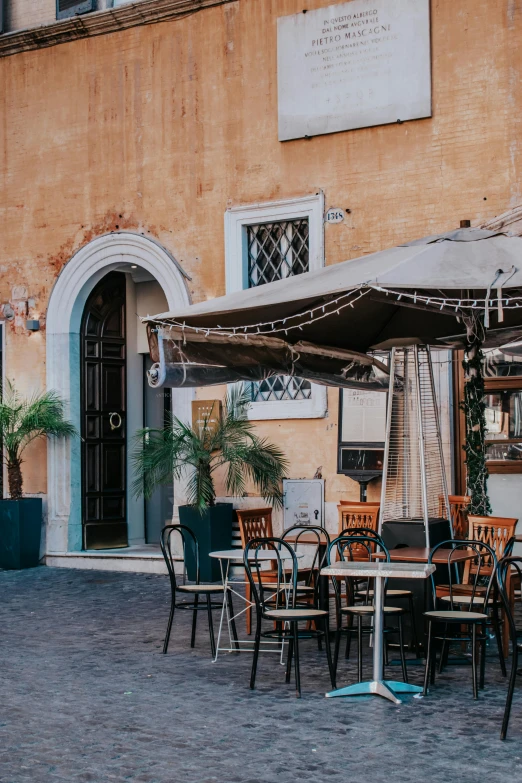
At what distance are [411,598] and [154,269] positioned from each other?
6.79 meters

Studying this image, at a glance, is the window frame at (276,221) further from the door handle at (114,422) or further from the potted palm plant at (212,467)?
the door handle at (114,422)

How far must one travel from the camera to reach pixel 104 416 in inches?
539

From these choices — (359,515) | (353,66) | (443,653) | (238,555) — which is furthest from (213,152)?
(443,653)

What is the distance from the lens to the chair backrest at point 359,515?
29.2 ft

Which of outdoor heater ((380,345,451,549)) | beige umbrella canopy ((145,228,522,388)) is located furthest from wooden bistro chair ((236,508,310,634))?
beige umbrella canopy ((145,228,522,388))

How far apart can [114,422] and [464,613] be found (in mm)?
8239

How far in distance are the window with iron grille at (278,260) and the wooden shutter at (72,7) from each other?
3.62 m

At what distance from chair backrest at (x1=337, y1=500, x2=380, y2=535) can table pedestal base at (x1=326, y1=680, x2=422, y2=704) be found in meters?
2.81

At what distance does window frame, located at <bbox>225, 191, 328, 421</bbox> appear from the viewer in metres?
11.6

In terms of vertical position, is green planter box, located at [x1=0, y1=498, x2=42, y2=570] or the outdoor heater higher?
the outdoor heater

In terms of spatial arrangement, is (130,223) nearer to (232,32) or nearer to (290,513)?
(232,32)

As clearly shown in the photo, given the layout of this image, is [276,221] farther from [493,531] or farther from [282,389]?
[493,531]

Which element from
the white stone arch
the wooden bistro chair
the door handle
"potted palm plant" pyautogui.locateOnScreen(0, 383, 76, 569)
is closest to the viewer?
the wooden bistro chair

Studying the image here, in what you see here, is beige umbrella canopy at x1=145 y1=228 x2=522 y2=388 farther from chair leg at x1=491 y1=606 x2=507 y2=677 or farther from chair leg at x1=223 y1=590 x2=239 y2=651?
chair leg at x1=491 y1=606 x2=507 y2=677
